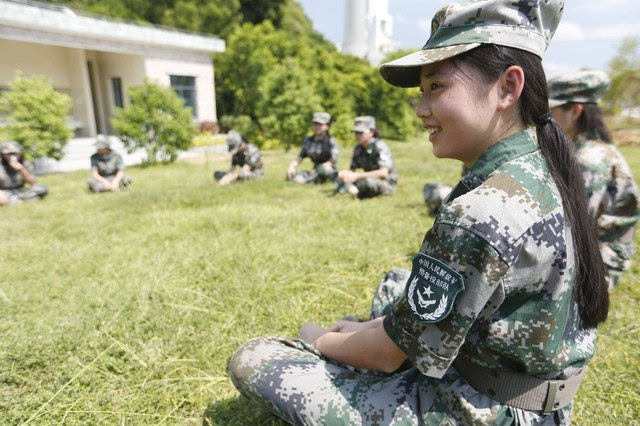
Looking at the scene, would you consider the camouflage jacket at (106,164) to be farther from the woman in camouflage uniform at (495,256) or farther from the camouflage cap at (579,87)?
the woman in camouflage uniform at (495,256)

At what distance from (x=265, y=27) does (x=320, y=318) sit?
63.9 ft

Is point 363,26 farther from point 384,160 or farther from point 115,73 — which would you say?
point 384,160

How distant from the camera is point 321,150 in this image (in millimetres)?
7648

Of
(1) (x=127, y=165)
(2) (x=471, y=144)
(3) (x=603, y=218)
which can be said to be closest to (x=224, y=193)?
(3) (x=603, y=218)

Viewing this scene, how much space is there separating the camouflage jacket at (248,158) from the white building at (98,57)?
8978 millimetres

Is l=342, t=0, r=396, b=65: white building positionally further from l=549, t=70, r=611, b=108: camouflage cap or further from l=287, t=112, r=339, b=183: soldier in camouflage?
l=549, t=70, r=611, b=108: camouflage cap

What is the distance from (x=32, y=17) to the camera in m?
12.0

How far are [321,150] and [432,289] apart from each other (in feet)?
22.2

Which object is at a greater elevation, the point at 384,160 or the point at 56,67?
the point at 56,67

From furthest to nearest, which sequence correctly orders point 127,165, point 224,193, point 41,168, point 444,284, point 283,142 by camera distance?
1. point 283,142
2. point 127,165
3. point 41,168
4. point 224,193
5. point 444,284

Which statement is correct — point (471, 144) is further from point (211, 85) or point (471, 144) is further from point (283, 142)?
point (211, 85)

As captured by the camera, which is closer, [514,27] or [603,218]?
[514,27]

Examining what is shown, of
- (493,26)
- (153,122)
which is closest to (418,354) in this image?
(493,26)

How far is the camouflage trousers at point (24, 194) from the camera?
6531 mm
